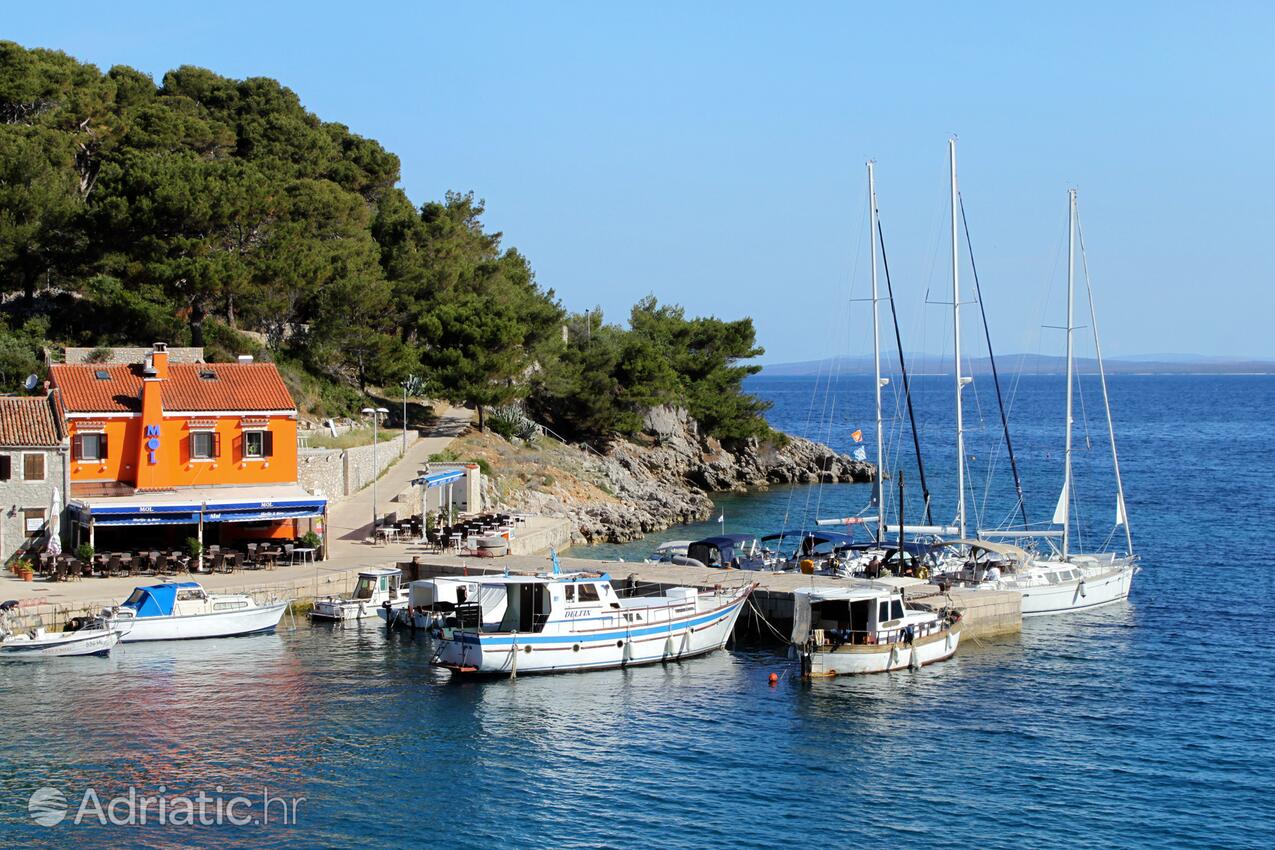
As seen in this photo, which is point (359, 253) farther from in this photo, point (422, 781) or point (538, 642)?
point (422, 781)

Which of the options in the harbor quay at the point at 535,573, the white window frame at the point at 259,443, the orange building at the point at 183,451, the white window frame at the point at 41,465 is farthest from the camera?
the white window frame at the point at 259,443

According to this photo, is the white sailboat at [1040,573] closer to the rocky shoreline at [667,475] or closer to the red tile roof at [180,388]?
the rocky shoreline at [667,475]

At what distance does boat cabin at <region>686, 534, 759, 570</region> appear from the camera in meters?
44.8

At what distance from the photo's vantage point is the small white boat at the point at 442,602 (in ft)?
112

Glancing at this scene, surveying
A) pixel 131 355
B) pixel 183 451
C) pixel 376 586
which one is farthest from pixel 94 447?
pixel 376 586

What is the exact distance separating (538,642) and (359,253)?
37.8 meters

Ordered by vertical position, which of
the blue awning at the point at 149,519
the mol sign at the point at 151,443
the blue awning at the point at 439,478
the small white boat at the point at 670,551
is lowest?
the small white boat at the point at 670,551

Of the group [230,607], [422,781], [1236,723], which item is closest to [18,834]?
[422,781]

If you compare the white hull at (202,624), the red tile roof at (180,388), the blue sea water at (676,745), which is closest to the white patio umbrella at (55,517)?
the red tile roof at (180,388)

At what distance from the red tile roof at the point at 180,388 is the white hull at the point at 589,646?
1487 cm

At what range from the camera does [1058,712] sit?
102 ft

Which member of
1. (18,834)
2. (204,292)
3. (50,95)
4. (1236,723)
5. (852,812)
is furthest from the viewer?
(50,95)

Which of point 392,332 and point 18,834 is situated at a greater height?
point 392,332

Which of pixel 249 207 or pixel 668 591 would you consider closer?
pixel 668 591
